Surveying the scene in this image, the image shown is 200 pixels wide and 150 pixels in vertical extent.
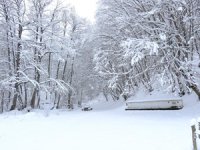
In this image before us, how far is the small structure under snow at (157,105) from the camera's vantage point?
15.8 metres

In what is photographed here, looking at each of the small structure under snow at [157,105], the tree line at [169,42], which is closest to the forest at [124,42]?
the tree line at [169,42]

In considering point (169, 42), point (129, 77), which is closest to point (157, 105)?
point (129, 77)

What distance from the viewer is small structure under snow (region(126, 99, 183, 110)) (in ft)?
51.7

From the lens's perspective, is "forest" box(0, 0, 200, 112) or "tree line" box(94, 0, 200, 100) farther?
"forest" box(0, 0, 200, 112)

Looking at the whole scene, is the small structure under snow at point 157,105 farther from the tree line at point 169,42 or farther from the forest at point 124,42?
the tree line at point 169,42

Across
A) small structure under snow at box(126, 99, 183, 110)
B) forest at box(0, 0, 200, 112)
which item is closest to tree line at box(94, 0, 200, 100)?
forest at box(0, 0, 200, 112)

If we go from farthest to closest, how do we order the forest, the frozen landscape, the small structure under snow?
the small structure under snow
the forest
the frozen landscape

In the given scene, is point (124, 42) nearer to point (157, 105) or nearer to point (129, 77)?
point (129, 77)

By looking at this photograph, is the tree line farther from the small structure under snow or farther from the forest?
the small structure under snow

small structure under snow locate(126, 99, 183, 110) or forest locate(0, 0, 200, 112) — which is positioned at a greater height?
forest locate(0, 0, 200, 112)

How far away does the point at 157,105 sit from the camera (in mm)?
17516

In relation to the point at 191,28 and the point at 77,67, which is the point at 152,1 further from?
the point at 77,67

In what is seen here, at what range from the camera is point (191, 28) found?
14.9 meters

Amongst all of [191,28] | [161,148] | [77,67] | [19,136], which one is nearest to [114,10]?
[191,28]
